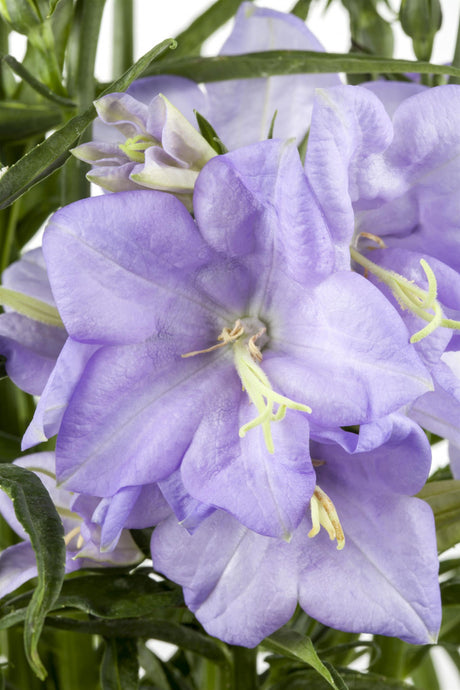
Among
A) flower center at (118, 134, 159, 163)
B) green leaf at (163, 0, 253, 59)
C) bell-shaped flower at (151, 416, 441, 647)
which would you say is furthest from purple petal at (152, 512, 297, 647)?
green leaf at (163, 0, 253, 59)

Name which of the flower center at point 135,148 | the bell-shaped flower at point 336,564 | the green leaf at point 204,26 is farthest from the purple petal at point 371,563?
the green leaf at point 204,26

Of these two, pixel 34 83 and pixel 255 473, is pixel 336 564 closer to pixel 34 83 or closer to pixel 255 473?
pixel 255 473

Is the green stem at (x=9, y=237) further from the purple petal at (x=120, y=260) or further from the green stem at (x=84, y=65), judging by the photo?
the purple petal at (x=120, y=260)

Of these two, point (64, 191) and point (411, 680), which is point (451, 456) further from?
point (411, 680)

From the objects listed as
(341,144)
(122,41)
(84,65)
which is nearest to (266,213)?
(341,144)

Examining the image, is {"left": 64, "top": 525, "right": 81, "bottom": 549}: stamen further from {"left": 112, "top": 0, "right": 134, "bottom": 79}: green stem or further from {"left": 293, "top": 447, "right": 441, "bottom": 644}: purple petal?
{"left": 112, "top": 0, "right": 134, "bottom": 79}: green stem
